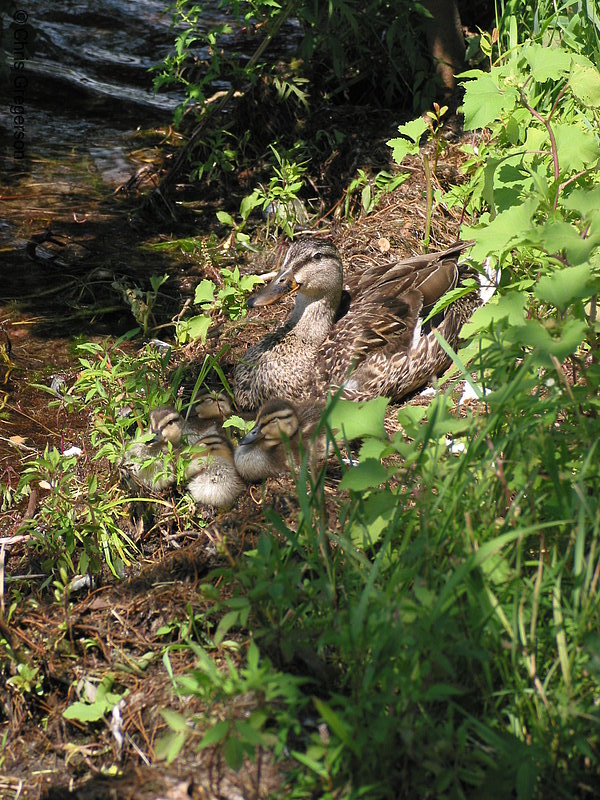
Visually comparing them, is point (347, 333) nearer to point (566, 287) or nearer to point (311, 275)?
point (311, 275)

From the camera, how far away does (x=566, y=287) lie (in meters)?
2.73

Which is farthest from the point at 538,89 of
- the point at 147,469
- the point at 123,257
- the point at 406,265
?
the point at 147,469

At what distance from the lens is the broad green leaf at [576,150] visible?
3.42m

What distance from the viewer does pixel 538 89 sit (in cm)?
514

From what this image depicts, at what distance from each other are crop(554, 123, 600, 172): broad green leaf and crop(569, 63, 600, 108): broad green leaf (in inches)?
19.9

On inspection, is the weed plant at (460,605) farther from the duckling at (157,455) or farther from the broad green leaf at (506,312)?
the duckling at (157,455)

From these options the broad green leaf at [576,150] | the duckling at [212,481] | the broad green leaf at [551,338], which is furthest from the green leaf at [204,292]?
the broad green leaf at [551,338]

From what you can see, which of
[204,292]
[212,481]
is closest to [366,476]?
[212,481]

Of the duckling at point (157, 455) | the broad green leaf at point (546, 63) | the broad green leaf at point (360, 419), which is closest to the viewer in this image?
the broad green leaf at point (360, 419)

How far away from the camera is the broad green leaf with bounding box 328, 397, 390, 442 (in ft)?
8.70

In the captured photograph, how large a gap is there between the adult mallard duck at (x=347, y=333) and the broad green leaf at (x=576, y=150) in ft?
4.64

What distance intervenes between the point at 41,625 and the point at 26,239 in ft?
11.5

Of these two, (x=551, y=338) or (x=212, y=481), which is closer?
(x=551, y=338)

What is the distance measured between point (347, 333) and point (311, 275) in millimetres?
349
